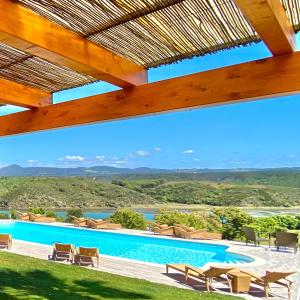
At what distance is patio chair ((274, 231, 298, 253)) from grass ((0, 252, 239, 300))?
5765 mm

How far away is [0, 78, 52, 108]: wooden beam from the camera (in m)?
3.82

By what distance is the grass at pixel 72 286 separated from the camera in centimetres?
561

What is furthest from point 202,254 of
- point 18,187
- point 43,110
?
point 18,187

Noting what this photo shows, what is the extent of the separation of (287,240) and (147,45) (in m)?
10.6

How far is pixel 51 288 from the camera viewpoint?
19.7ft

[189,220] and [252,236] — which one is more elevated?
[189,220]

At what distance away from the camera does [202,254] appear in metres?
12.1

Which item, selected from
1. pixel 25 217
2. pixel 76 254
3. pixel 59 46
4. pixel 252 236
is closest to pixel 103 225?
pixel 25 217

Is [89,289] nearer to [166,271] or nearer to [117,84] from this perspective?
[166,271]

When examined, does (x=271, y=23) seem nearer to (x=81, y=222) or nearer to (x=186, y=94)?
(x=186, y=94)

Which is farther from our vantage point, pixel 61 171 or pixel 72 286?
pixel 61 171

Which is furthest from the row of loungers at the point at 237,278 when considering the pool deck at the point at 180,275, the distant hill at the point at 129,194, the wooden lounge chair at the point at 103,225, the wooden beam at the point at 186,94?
the distant hill at the point at 129,194

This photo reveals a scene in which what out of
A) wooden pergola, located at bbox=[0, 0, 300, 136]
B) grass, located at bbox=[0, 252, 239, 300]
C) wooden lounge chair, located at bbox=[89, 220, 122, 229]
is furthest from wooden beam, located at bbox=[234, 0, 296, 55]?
wooden lounge chair, located at bbox=[89, 220, 122, 229]

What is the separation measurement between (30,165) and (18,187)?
12.7m
